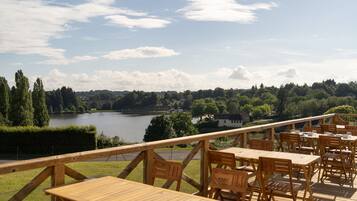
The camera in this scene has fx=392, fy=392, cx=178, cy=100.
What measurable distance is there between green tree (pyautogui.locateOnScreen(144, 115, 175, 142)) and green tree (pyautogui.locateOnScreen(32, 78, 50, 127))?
12.1 m

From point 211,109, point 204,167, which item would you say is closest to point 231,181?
point 204,167

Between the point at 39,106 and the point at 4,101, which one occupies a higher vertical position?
the point at 4,101

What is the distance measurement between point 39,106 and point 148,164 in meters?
44.1

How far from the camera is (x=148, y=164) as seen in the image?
4551 millimetres

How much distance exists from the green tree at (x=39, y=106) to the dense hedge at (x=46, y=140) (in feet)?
55.1

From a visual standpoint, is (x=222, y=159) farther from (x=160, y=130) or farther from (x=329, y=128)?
(x=160, y=130)

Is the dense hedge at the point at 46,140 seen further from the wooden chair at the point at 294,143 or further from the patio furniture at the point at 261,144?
the patio furniture at the point at 261,144

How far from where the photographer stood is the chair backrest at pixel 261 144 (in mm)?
6586

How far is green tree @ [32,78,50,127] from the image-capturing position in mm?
45188

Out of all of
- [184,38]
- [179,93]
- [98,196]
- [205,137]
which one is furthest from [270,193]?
[179,93]

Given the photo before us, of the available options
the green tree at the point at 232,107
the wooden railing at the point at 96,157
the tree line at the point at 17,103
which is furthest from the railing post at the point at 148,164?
the green tree at the point at 232,107

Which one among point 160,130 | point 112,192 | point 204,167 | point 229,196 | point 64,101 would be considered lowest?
point 160,130

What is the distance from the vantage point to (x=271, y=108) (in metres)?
102

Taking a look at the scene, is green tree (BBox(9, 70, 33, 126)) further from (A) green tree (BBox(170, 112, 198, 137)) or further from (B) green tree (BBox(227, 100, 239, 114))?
(B) green tree (BBox(227, 100, 239, 114))
